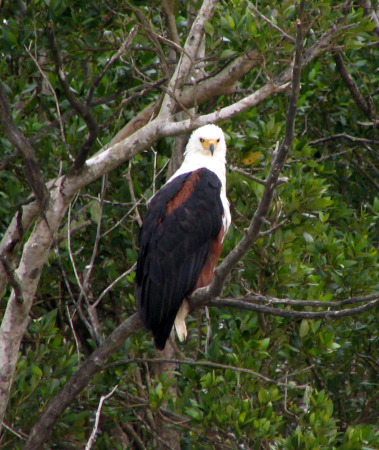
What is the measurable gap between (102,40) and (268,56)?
121cm

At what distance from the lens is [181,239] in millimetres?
4332

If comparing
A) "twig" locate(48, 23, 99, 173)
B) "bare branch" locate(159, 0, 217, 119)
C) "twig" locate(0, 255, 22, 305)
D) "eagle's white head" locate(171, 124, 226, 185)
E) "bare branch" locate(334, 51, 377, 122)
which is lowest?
"bare branch" locate(334, 51, 377, 122)

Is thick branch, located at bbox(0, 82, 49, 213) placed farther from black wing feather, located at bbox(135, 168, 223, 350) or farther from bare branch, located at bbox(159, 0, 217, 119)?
bare branch, located at bbox(159, 0, 217, 119)

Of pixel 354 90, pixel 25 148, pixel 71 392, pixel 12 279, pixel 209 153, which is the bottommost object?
pixel 354 90

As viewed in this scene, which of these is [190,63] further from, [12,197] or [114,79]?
[12,197]

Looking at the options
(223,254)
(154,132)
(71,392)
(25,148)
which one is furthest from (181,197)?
(71,392)

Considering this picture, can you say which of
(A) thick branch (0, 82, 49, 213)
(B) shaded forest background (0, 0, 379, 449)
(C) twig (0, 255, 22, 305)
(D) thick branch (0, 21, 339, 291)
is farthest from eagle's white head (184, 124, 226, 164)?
(C) twig (0, 255, 22, 305)

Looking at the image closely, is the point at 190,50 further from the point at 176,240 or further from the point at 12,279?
the point at 12,279

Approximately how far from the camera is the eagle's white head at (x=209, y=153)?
4.60 m

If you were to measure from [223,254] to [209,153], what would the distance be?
2.26ft

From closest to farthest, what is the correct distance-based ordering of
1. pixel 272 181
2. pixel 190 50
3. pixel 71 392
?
1. pixel 272 181
2. pixel 71 392
3. pixel 190 50

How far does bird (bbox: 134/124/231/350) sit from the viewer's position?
13.8ft

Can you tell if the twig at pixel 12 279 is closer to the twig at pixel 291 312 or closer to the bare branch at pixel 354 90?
the twig at pixel 291 312

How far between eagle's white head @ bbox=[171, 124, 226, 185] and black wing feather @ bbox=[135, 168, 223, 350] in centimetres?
19
